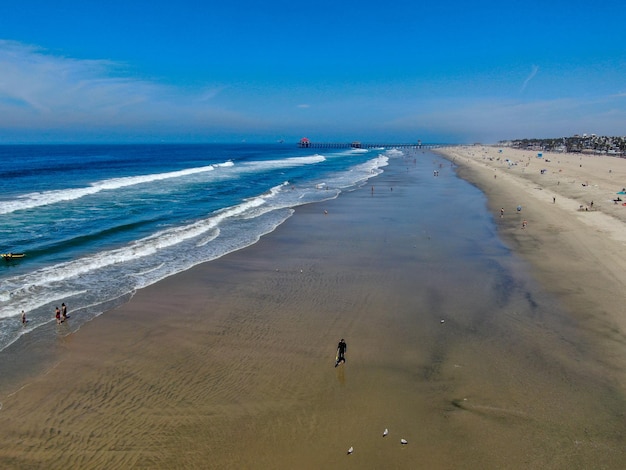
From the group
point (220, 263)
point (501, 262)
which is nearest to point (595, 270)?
point (501, 262)

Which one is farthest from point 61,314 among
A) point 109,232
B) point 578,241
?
point 578,241

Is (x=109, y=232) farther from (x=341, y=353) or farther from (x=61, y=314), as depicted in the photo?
(x=341, y=353)

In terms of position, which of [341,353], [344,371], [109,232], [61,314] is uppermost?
[109,232]

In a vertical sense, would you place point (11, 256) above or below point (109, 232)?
above

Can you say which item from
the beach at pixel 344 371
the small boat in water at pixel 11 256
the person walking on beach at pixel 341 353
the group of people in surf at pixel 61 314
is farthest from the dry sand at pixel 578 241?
the small boat in water at pixel 11 256

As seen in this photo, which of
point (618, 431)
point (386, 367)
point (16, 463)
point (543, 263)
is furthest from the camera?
point (543, 263)

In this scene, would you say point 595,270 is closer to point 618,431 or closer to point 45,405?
point 618,431

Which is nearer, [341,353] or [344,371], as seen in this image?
[344,371]

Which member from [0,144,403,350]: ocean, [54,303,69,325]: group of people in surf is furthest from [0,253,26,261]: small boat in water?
[54,303,69,325]: group of people in surf

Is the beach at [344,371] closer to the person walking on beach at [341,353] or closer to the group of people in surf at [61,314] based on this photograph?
the person walking on beach at [341,353]
